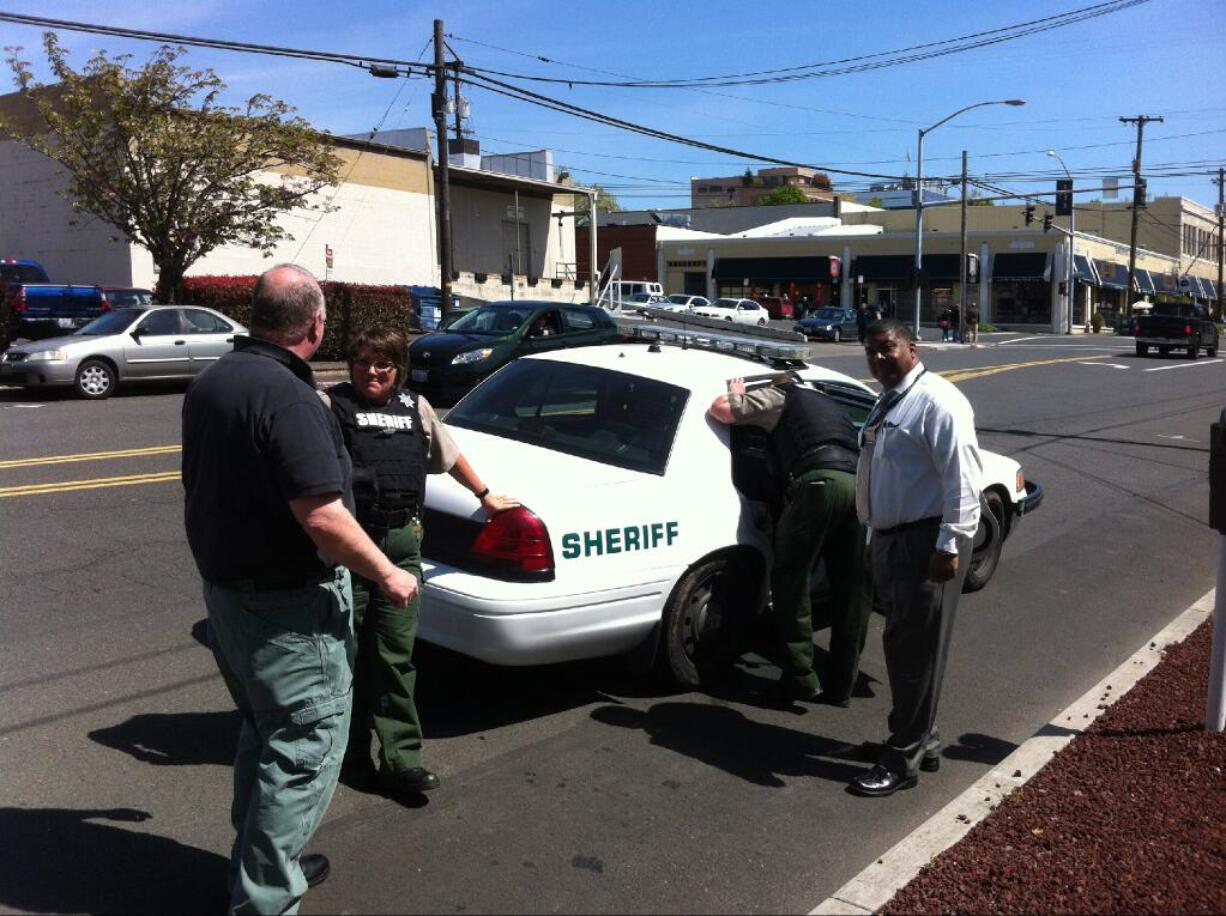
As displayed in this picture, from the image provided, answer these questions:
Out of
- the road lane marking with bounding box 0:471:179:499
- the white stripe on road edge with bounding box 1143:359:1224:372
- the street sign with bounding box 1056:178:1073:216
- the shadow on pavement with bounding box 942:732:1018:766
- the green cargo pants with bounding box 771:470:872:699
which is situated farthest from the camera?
the street sign with bounding box 1056:178:1073:216

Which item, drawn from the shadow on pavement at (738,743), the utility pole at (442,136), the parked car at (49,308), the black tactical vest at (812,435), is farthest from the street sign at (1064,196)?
the shadow on pavement at (738,743)

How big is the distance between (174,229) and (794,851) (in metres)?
21.9

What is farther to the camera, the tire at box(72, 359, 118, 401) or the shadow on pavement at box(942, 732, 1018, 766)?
the tire at box(72, 359, 118, 401)

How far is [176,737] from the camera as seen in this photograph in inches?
186

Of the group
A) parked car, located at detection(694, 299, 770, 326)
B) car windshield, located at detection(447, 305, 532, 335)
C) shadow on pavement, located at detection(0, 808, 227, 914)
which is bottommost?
shadow on pavement, located at detection(0, 808, 227, 914)

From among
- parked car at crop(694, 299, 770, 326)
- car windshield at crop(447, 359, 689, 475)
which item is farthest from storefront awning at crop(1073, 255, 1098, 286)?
car windshield at crop(447, 359, 689, 475)

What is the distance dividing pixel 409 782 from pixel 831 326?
42.5 m

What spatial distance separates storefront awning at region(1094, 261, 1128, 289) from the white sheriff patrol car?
68420 mm

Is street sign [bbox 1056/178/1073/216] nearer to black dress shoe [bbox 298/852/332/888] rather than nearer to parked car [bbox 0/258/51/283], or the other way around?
parked car [bbox 0/258/51/283]

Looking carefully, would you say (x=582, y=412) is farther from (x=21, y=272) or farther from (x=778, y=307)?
(x=778, y=307)

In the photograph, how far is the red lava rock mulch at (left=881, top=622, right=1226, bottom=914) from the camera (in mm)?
3473

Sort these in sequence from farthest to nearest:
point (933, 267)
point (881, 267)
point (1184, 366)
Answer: point (881, 267), point (933, 267), point (1184, 366)

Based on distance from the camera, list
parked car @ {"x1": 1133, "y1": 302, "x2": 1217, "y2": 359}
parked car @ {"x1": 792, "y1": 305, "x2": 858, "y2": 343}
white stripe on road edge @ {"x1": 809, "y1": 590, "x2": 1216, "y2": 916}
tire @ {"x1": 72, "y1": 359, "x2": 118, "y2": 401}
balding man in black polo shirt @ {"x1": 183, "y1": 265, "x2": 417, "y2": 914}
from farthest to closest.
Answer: parked car @ {"x1": 792, "y1": 305, "x2": 858, "y2": 343}, parked car @ {"x1": 1133, "y1": 302, "x2": 1217, "y2": 359}, tire @ {"x1": 72, "y1": 359, "x2": 118, "y2": 401}, white stripe on road edge @ {"x1": 809, "y1": 590, "x2": 1216, "y2": 916}, balding man in black polo shirt @ {"x1": 183, "y1": 265, "x2": 417, "y2": 914}

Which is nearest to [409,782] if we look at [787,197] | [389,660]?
[389,660]
